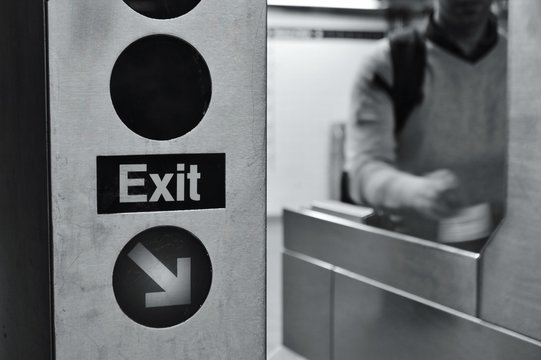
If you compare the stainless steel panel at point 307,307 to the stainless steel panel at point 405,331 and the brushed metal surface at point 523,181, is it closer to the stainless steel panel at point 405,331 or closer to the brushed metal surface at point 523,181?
the stainless steel panel at point 405,331

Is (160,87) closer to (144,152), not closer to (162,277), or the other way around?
(144,152)

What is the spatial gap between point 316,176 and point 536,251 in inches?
187

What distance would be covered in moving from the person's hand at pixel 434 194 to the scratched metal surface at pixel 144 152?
55.7 inches

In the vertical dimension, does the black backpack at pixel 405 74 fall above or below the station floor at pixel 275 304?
above

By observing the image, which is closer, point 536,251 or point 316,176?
point 536,251

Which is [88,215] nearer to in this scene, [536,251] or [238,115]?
[238,115]

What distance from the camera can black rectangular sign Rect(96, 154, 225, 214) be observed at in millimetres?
841

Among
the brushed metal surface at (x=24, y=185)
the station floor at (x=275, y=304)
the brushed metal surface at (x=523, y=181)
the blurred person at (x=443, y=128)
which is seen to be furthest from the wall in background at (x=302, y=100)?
the brushed metal surface at (x=24, y=185)

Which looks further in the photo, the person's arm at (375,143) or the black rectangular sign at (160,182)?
→ the person's arm at (375,143)

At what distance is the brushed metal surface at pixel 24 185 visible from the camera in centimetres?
86

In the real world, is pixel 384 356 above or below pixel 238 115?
below

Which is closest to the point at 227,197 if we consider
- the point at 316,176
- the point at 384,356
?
the point at 384,356

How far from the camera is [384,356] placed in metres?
2.18

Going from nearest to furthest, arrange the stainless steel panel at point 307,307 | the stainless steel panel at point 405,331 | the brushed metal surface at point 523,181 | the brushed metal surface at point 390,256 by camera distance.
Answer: the brushed metal surface at point 523,181
the stainless steel panel at point 405,331
the brushed metal surface at point 390,256
the stainless steel panel at point 307,307
